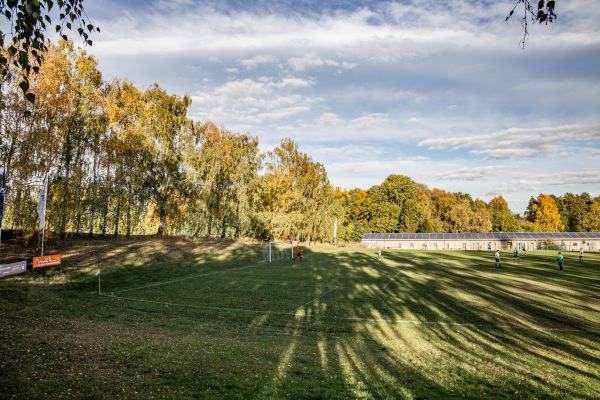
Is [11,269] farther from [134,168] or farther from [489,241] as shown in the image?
[489,241]

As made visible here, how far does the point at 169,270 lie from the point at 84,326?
19.1 m

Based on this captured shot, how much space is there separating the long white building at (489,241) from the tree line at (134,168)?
72.7 ft

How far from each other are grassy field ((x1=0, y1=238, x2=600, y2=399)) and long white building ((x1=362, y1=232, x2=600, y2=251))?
5413 centimetres

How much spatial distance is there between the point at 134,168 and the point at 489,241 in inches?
3013

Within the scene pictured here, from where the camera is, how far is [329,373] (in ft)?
33.7

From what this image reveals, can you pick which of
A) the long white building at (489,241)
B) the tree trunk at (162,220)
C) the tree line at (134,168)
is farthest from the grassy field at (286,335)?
the long white building at (489,241)

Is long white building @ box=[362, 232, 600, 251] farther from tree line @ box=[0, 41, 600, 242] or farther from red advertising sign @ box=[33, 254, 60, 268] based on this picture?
red advertising sign @ box=[33, 254, 60, 268]

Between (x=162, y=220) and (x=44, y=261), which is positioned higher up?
(x=162, y=220)

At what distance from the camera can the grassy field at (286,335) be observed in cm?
884

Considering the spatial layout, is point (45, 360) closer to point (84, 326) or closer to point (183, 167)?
point (84, 326)

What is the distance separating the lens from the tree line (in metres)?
28.8

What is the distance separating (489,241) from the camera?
82625 millimetres

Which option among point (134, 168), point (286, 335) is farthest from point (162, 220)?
point (286, 335)

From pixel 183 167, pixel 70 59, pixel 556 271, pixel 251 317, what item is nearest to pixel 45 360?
pixel 251 317
